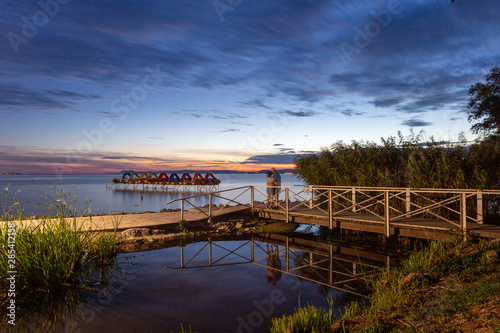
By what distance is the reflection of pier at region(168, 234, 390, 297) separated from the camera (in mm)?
7128

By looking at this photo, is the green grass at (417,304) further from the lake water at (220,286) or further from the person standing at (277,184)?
the person standing at (277,184)

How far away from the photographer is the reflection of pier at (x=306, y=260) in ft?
23.4

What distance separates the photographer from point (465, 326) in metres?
3.59

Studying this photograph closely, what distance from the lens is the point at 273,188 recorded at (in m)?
14.1

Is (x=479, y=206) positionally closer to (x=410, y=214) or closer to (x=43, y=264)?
(x=410, y=214)

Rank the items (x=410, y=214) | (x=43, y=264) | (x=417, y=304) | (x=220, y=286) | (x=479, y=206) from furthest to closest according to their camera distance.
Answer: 1. (x=410, y=214)
2. (x=479, y=206)
3. (x=220, y=286)
4. (x=43, y=264)
5. (x=417, y=304)

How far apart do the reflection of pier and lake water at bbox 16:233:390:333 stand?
0.02 m

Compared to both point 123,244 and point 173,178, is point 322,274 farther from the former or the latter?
point 173,178

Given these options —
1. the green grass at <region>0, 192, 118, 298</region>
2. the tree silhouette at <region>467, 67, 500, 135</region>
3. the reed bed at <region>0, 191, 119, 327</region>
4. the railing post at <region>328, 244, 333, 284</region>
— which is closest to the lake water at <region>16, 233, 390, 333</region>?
the railing post at <region>328, 244, 333, 284</region>

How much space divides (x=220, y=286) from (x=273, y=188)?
25.4 ft

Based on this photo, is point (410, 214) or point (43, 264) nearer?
point (43, 264)

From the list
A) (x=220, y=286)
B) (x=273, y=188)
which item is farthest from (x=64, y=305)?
(x=273, y=188)

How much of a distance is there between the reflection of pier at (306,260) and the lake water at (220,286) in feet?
0.07

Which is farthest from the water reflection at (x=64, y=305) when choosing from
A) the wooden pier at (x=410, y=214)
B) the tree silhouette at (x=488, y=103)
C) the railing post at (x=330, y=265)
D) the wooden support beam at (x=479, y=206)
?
the tree silhouette at (x=488, y=103)
